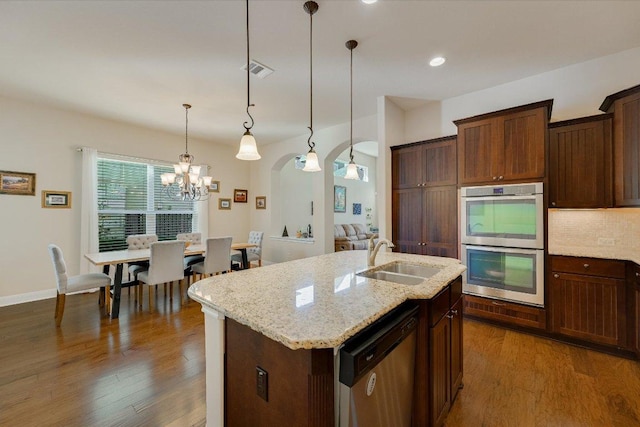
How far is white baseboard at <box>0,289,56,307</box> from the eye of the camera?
3732 millimetres

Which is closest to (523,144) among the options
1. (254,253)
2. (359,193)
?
(254,253)

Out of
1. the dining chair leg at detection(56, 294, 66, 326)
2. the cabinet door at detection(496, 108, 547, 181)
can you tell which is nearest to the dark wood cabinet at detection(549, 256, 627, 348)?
the cabinet door at detection(496, 108, 547, 181)

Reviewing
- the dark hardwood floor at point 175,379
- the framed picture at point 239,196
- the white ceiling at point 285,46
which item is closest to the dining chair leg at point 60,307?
the dark hardwood floor at point 175,379

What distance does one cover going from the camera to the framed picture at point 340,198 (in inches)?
332

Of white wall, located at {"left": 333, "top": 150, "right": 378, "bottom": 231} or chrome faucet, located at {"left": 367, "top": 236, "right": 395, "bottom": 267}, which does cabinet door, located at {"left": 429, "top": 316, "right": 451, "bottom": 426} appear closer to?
chrome faucet, located at {"left": 367, "top": 236, "right": 395, "bottom": 267}

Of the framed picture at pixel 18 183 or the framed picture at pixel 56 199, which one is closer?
the framed picture at pixel 18 183

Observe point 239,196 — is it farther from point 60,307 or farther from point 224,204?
point 60,307

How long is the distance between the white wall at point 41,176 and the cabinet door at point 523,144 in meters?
4.65

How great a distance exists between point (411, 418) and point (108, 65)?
4.20 meters

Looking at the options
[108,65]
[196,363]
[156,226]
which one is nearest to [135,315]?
[196,363]

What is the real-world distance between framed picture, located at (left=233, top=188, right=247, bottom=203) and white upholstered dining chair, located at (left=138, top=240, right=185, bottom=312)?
296cm

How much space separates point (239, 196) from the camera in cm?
659

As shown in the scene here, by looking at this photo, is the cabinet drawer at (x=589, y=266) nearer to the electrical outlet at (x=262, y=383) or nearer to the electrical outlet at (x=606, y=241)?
the electrical outlet at (x=606, y=241)

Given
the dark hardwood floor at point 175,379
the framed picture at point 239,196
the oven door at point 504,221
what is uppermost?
the framed picture at point 239,196
